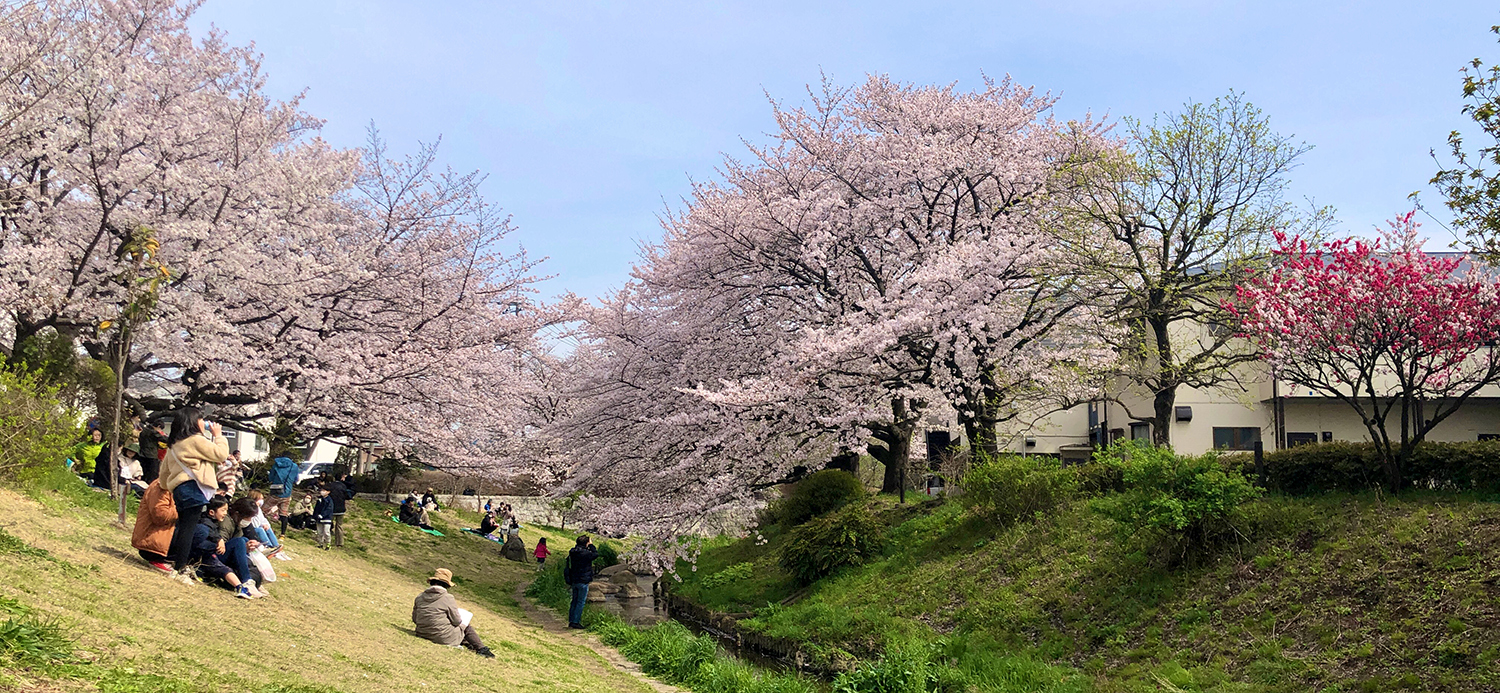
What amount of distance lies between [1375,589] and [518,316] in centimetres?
2130

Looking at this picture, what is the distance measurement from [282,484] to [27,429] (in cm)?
692

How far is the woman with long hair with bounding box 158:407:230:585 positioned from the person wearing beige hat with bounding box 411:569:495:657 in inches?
104

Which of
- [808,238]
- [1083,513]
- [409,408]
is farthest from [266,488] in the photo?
[1083,513]

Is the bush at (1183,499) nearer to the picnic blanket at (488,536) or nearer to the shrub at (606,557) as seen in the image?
the shrub at (606,557)

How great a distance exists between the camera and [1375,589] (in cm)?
1042

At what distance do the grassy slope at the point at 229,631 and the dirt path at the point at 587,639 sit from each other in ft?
1.32

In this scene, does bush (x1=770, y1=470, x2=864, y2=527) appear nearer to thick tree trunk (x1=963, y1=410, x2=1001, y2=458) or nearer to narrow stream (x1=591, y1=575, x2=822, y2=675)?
thick tree trunk (x1=963, y1=410, x2=1001, y2=458)

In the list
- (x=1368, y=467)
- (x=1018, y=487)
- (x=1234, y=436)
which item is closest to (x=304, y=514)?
(x=1018, y=487)

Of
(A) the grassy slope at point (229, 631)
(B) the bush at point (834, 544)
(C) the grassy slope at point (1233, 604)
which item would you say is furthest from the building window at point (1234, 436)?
(A) the grassy slope at point (229, 631)

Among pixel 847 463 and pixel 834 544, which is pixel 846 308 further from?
pixel 847 463

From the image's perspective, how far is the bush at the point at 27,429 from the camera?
40.2 feet

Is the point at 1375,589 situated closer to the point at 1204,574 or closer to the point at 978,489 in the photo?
the point at 1204,574

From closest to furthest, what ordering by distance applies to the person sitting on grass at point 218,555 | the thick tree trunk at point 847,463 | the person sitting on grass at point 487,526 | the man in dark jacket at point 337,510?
the person sitting on grass at point 218,555
the man in dark jacket at point 337,510
the thick tree trunk at point 847,463
the person sitting on grass at point 487,526

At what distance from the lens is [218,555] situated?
10.4 m
